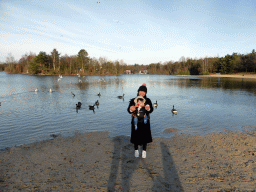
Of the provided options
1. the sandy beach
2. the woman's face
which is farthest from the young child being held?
the sandy beach

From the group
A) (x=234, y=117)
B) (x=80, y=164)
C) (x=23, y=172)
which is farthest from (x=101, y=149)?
(x=234, y=117)

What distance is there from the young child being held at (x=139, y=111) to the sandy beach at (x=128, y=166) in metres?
1.60

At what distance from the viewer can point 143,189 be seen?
14.0 ft

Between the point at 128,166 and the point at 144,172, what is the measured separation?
634mm

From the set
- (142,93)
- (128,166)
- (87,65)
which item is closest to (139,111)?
(142,93)

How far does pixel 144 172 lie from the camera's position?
16.7ft

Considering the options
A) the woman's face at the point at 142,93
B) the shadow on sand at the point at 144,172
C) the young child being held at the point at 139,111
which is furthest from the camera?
the woman's face at the point at 142,93

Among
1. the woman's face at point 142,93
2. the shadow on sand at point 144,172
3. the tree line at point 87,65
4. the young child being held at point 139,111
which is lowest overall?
the shadow on sand at point 144,172

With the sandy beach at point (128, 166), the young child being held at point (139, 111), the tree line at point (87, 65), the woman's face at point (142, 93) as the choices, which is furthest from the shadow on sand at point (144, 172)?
the tree line at point (87, 65)

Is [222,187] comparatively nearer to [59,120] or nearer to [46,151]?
[46,151]

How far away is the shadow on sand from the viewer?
14.4ft

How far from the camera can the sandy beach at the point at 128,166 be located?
443cm

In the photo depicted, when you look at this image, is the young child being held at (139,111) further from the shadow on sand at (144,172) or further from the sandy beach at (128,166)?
the sandy beach at (128,166)

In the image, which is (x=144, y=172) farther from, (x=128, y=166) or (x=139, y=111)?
(x=139, y=111)
